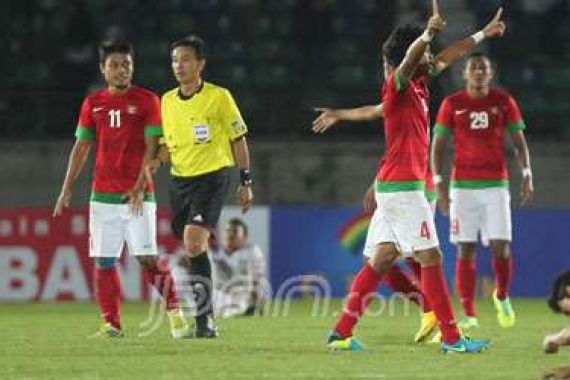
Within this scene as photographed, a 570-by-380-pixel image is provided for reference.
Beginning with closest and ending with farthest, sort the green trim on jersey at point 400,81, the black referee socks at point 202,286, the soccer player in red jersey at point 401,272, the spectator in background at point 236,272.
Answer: the green trim on jersey at point 400,81
the soccer player in red jersey at point 401,272
the black referee socks at point 202,286
the spectator in background at point 236,272

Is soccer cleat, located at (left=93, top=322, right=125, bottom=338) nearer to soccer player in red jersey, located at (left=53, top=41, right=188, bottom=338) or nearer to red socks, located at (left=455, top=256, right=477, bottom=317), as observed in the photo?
soccer player in red jersey, located at (left=53, top=41, right=188, bottom=338)

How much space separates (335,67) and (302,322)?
8.80m

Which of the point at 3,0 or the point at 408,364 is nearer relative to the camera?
the point at 408,364

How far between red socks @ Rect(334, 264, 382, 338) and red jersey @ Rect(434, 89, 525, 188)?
3.23 m

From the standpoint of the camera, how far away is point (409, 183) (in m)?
9.71

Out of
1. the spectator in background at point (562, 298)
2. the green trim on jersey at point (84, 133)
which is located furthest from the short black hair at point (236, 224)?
the spectator in background at point (562, 298)

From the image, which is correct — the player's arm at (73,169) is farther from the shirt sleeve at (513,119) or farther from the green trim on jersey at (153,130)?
the shirt sleeve at (513,119)

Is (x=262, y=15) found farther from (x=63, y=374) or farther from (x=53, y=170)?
(x=63, y=374)

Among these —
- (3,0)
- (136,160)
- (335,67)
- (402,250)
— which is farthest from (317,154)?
(402,250)

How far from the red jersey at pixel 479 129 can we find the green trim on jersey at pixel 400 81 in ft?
11.4

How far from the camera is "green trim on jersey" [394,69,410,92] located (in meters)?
9.45

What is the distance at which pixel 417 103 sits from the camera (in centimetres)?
978

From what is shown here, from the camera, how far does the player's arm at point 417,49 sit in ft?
29.3

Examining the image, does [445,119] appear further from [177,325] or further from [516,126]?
[177,325]
